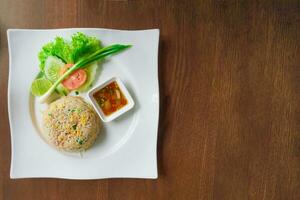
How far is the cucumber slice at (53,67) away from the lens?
1135 millimetres

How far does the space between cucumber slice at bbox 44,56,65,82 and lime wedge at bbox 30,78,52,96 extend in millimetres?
21

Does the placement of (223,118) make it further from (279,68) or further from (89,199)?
(89,199)

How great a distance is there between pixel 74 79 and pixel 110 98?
0.50 feet

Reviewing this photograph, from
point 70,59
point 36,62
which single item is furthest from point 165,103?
point 36,62

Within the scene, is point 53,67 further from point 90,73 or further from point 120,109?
point 120,109

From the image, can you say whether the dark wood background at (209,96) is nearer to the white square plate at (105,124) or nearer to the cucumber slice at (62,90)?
the white square plate at (105,124)

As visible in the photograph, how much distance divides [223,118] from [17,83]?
2.63ft

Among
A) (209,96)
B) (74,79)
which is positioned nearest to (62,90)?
(74,79)

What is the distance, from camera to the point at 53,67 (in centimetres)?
114

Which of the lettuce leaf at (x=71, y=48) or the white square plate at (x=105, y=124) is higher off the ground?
the lettuce leaf at (x=71, y=48)

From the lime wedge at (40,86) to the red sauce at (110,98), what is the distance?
0.19m

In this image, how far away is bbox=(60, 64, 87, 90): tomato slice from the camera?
1148mm

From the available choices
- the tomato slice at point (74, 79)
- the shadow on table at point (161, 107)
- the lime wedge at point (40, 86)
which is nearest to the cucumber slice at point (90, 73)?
the tomato slice at point (74, 79)

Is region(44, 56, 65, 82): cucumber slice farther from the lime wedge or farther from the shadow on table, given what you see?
the shadow on table
